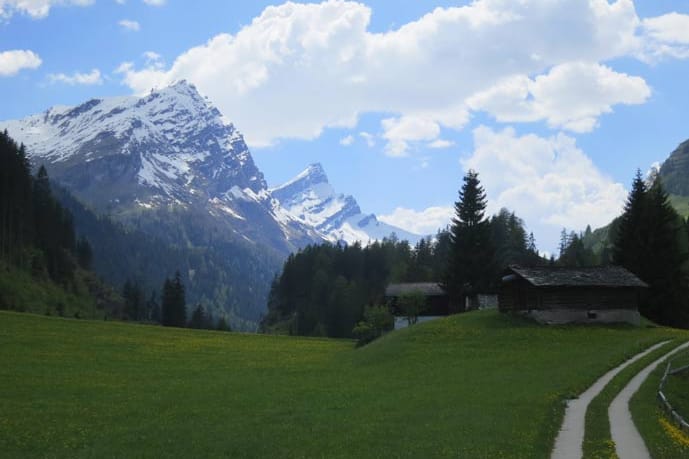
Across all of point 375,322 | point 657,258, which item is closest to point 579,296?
point 657,258

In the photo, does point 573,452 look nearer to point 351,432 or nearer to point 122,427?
point 351,432

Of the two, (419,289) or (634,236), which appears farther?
(419,289)

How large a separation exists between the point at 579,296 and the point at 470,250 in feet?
83.8

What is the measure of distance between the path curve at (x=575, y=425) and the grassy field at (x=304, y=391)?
1.55 feet

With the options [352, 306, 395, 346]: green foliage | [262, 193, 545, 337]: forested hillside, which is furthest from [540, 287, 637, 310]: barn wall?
[262, 193, 545, 337]: forested hillside

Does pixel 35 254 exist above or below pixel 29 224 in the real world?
below

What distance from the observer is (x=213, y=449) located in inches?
940

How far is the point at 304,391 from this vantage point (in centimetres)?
3962

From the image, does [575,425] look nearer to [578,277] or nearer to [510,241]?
[578,277]

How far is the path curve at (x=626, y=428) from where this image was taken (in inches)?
808

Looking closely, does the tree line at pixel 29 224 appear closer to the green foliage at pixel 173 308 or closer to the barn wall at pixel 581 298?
the green foliage at pixel 173 308

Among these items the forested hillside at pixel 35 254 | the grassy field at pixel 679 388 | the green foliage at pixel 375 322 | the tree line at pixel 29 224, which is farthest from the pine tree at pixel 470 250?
the tree line at pixel 29 224

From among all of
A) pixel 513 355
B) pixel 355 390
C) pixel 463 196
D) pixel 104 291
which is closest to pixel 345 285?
Result: pixel 104 291

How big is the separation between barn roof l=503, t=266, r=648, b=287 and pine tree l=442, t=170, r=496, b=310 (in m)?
19.7
